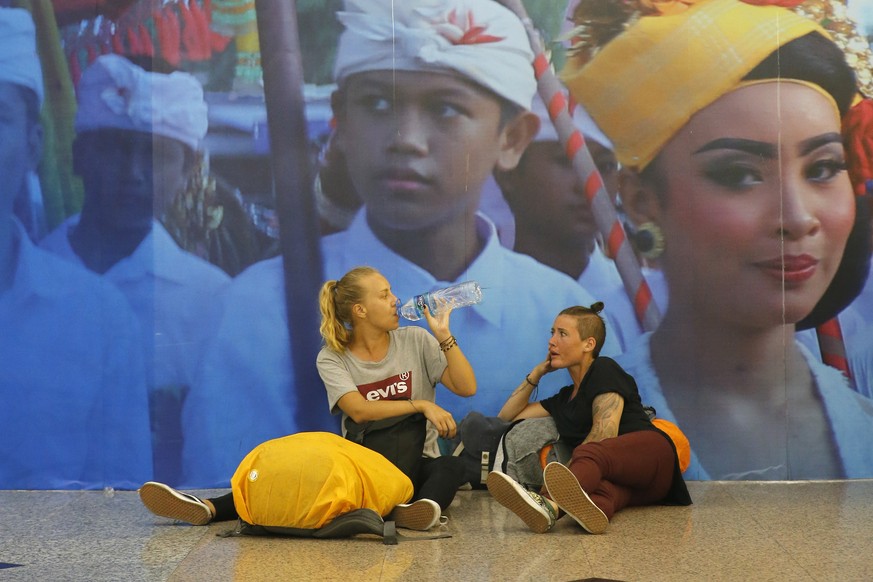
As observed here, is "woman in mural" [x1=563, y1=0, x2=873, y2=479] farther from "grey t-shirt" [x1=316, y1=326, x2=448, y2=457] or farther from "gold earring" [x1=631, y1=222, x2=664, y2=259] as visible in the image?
"grey t-shirt" [x1=316, y1=326, x2=448, y2=457]

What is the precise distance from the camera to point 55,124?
470 cm

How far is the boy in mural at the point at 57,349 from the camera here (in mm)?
4699

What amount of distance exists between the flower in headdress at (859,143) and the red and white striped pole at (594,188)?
0.99 meters

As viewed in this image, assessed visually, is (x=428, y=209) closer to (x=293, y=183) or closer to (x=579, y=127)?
(x=293, y=183)

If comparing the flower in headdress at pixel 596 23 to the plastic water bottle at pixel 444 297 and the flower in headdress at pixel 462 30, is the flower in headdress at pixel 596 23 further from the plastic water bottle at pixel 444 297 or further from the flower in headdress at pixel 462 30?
the plastic water bottle at pixel 444 297

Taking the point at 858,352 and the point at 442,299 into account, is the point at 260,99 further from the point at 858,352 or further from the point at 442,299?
the point at 858,352

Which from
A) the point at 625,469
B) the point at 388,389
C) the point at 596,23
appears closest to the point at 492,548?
the point at 625,469

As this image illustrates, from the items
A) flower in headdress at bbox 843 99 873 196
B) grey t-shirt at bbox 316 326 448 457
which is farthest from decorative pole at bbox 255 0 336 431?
flower in headdress at bbox 843 99 873 196

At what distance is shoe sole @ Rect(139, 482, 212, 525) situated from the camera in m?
3.82

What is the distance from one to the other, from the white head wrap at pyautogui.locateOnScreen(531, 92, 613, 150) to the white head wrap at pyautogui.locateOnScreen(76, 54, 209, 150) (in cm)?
144

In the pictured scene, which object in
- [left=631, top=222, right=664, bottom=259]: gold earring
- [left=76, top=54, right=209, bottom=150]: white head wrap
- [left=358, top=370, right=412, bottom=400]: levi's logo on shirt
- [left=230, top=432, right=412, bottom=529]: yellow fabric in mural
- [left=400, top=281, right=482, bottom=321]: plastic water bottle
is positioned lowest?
[left=230, top=432, right=412, bottom=529]: yellow fabric in mural

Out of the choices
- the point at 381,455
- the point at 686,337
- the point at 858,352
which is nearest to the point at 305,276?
the point at 381,455

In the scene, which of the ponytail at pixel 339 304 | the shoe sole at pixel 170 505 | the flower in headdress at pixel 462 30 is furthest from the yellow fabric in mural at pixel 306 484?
the flower in headdress at pixel 462 30

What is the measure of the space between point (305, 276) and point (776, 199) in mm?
2017
